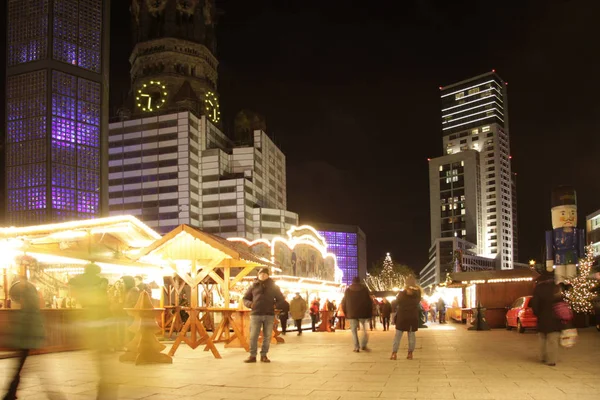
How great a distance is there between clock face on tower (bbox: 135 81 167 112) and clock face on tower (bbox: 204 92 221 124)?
27.1 ft

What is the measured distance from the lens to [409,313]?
39.2 feet

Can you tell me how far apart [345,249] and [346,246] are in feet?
2.97

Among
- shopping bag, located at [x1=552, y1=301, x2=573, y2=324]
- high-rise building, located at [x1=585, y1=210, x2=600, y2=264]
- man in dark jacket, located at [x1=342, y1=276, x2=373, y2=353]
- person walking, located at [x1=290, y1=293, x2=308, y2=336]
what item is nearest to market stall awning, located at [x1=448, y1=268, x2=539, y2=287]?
person walking, located at [x1=290, y1=293, x2=308, y2=336]

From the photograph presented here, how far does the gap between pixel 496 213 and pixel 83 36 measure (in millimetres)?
134961

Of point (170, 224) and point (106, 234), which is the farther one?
point (170, 224)

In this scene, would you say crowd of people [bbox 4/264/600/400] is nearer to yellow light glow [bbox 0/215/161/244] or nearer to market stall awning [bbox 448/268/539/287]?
yellow light glow [bbox 0/215/161/244]

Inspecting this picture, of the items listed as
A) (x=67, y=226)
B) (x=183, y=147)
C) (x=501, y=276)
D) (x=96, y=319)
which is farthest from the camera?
(x=183, y=147)

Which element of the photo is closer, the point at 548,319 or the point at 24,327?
the point at 24,327

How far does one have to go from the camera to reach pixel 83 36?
78875 mm

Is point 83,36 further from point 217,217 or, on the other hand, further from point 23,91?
point 217,217

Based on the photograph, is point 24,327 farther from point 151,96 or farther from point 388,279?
point 151,96

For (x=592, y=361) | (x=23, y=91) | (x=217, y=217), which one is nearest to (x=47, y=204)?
(x=23, y=91)

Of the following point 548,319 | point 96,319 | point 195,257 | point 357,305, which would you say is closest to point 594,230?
point 357,305

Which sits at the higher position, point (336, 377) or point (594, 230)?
point (594, 230)
